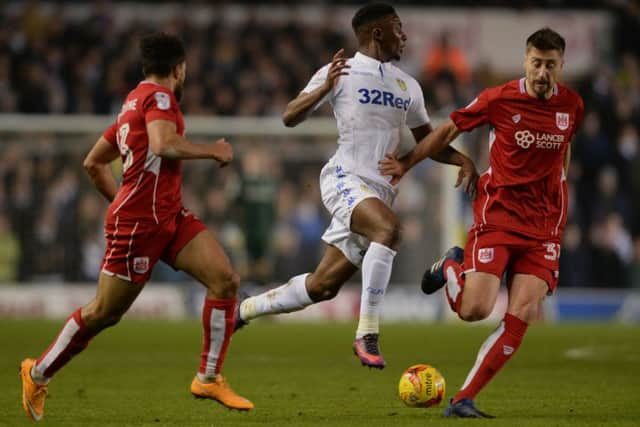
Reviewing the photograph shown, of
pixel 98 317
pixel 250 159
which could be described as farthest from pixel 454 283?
Result: pixel 250 159

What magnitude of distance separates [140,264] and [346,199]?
1.84 m

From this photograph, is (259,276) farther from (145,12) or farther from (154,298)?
(145,12)

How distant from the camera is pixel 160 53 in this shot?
7801 millimetres

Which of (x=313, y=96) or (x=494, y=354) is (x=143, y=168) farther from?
(x=494, y=354)

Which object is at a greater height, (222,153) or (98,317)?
(222,153)

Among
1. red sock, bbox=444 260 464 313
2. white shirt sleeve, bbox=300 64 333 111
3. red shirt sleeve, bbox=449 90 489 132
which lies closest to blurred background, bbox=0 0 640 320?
white shirt sleeve, bbox=300 64 333 111

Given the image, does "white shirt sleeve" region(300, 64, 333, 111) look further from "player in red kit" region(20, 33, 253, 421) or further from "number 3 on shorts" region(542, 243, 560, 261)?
"number 3 on shorts" region(542, 243, 560, 261)

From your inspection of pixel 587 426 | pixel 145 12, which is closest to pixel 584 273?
pixel 145 12

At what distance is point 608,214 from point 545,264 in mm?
12850

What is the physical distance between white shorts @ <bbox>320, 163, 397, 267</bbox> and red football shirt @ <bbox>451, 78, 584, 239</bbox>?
112 cm

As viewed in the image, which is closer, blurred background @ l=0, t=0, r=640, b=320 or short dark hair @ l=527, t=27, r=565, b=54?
short dark hair @ l=527, t=27, r=565, b=54

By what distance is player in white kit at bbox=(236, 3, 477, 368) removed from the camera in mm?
8906

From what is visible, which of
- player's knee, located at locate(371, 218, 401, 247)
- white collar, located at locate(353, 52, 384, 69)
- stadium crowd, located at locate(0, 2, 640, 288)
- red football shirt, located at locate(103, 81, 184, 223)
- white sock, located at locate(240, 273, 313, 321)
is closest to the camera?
red football shirt, located at locate(103, 81, 184, 223)

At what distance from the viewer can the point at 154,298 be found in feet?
64.1
